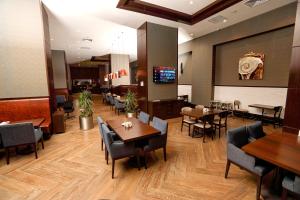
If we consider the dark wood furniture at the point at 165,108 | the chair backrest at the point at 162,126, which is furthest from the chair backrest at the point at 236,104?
the chair backrest at the point at 162,126

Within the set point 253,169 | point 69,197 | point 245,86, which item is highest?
point 245,86

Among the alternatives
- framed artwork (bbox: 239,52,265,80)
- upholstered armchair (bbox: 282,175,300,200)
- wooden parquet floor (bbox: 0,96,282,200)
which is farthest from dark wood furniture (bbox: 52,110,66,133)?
framed artwork (bbox: 239,52,265,80)

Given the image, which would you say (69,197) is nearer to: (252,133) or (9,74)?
(252,133)

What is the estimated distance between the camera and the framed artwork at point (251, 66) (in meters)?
5.42

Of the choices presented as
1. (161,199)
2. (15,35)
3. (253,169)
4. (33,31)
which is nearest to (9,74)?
(15,35)

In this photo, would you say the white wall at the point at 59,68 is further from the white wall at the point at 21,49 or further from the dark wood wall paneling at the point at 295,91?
the dark wood wall paneling at the point at 295,91

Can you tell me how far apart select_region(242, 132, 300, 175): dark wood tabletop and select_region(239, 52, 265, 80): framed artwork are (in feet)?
12.4

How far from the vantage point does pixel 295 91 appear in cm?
303

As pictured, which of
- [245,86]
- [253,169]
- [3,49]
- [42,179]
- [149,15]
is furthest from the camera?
[245,86]

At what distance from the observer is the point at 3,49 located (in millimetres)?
3871

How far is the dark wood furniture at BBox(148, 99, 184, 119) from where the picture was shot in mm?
5759

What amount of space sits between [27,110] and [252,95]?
7.30 m

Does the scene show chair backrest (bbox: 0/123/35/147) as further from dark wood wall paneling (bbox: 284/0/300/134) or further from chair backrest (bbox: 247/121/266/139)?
dark wood wall paneling (bbox: 284/0/300/134)

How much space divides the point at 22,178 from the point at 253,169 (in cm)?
358
